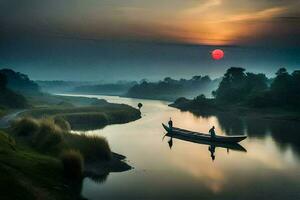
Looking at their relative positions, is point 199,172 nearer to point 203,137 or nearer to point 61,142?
point 61,142

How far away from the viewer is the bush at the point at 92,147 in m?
56.2

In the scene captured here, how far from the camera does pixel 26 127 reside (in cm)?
6438

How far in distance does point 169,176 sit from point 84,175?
1162 centimetres

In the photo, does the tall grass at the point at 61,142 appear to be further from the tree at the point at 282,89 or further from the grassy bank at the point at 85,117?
the tree at the point at 282,89

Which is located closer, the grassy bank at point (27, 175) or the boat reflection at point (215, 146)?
the grassy bank at point (27, 175)

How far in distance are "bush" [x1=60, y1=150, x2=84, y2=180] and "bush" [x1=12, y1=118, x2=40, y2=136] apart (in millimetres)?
18783

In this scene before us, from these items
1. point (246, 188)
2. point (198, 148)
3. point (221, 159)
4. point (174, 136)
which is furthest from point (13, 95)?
point (246, 188)

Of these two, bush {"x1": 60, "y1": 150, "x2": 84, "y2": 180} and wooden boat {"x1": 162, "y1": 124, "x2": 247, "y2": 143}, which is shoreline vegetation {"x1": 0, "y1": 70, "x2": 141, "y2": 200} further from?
wooden boat {"x1": 162, "y1": 124, "x2": 247, "y2": 143}

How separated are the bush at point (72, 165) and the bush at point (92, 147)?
8621mm

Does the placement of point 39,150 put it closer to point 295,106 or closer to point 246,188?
point 246,188

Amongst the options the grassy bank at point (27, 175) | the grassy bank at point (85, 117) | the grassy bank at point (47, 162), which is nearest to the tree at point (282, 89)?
the grassy bank at point (85, 117)

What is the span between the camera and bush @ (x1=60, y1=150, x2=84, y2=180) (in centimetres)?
4591

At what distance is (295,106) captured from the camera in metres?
168

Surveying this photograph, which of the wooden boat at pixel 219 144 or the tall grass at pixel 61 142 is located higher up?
the tall grass at pixel 61 142
